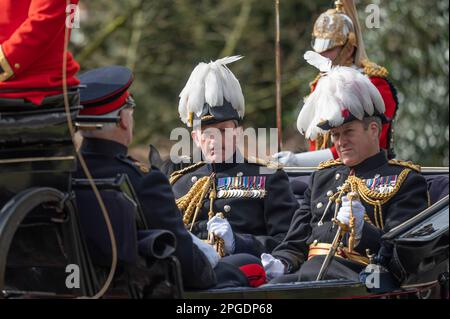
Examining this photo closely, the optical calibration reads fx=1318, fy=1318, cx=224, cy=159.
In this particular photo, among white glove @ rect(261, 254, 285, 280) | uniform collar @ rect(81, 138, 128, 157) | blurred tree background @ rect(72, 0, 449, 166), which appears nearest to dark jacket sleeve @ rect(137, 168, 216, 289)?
uniform collar @ rect(81, 138, 128, 157)

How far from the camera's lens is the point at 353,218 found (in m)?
5.17

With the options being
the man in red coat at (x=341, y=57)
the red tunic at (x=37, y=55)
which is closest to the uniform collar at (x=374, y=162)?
the man in red coat at (x=341, y=57)

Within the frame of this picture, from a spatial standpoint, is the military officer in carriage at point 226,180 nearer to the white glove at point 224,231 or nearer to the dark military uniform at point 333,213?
the dark military uniform at point 333,213

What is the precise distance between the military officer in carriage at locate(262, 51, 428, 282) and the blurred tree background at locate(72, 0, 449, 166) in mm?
6314

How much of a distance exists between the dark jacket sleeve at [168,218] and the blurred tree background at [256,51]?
733cm

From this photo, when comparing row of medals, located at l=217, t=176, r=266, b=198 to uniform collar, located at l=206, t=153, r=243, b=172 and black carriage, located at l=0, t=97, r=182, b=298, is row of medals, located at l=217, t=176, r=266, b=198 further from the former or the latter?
black carriage, located at l=0, t=97, r=182, b=298

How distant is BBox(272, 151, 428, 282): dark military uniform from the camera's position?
5273 millimetres

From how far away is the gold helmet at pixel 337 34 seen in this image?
704 cm

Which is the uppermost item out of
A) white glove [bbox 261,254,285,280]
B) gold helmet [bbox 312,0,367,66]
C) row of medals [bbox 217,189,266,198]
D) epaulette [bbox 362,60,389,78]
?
gold helmet [bbox 312,0,367,66]

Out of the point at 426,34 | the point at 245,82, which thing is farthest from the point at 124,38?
the point at 426,34

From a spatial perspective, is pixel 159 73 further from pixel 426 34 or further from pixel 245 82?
pixel 426 34

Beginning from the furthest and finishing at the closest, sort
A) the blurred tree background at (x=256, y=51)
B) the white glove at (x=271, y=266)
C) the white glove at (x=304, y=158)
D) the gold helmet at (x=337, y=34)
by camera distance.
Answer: the blurred tree background at (x=256, y=51) < the gold helmet at (x=337, y=34) < the white glove at (x=304, y=158) < the white glove at (x=271, y=266)
